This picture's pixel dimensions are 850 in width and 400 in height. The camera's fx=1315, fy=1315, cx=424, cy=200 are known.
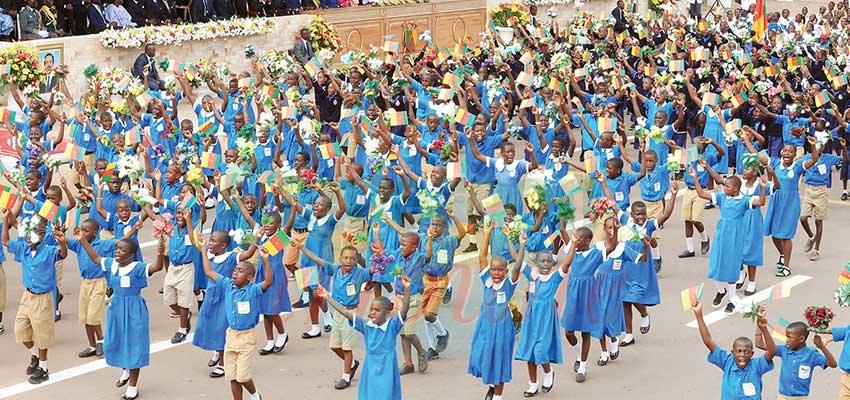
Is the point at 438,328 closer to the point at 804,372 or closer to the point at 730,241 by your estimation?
the point at 730,241

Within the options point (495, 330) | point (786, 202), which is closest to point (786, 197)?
point (786, 202)

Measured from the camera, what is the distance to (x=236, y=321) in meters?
11.0

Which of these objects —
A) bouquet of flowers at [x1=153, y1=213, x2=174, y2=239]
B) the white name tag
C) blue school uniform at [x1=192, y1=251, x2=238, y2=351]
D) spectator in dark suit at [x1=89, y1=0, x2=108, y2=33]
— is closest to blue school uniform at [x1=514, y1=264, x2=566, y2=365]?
the white name tag

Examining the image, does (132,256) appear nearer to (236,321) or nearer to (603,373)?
(236,321)

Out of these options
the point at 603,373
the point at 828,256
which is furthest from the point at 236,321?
the point at 828,256

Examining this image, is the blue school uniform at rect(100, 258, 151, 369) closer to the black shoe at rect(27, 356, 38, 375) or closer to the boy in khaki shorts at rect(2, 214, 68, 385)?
the boy in khaki shorts at rect(2, 214, 68, 385)

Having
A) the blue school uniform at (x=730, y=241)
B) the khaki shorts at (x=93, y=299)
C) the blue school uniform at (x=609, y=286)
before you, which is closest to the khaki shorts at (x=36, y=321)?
the khaki shorts at (x=93, y=299)

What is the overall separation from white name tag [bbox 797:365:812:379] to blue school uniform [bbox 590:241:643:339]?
234cm

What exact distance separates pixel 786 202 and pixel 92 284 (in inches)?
309

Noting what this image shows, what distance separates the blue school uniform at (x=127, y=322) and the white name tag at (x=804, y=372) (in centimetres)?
546

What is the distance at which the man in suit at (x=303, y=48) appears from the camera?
26047 mm

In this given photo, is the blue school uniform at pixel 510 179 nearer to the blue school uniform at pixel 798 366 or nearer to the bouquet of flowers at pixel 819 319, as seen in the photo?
the blue school uniform at pixel 798 366

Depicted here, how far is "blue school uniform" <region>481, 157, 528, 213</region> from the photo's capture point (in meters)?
15.3

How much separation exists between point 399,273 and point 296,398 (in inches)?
64.5
